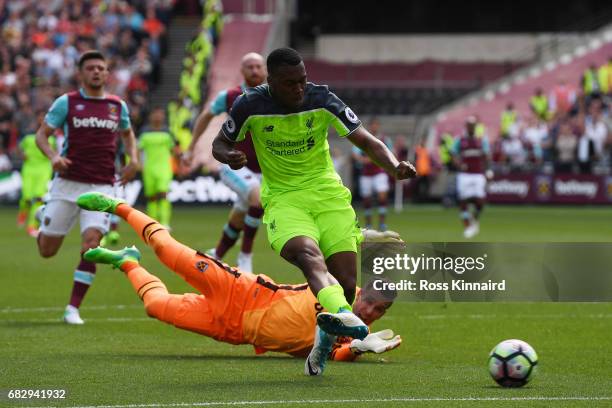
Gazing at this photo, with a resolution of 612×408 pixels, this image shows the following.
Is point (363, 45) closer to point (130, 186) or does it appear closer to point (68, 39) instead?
point (68, 39)

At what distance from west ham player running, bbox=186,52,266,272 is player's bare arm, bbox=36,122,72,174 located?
2420 millimetres

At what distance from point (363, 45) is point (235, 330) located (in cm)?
4041

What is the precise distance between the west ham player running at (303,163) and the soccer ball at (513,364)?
1191 mm

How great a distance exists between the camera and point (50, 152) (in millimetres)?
12461

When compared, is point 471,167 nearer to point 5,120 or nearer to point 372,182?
point 372,182

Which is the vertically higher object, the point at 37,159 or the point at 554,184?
the point at 37,159

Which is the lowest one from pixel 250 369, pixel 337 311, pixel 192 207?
pixel 192 207

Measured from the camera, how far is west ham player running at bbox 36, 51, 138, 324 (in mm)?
12578

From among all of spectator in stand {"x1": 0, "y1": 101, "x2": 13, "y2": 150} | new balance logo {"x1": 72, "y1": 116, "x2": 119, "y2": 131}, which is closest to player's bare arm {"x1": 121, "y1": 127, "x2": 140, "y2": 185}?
new balance logo {"x1": 72, "y1": 116, "x2": 119, "y2": 131}

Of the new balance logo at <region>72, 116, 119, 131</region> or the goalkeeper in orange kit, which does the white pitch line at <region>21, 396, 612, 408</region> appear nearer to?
the goalkeeper in orange kit

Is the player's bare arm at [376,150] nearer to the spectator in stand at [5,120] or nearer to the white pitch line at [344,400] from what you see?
the white pitch line at [344,400]

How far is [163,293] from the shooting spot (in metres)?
10.0

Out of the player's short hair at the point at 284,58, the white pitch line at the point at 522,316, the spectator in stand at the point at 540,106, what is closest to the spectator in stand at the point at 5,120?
the spectator in stand at the point at 540,106

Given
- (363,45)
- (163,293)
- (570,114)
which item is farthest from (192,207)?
(163,293)
